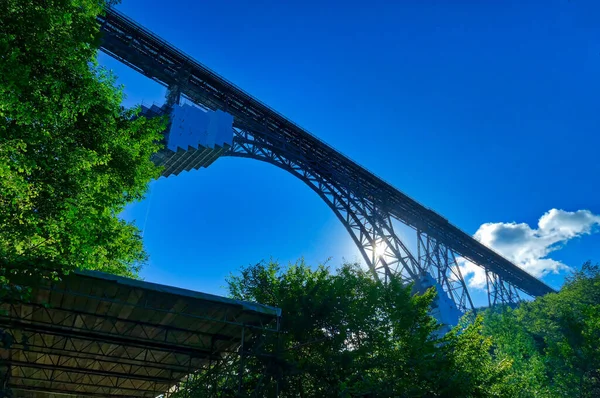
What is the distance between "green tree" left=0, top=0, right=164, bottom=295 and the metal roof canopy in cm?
128

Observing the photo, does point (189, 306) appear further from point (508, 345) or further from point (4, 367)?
point (508, 345)

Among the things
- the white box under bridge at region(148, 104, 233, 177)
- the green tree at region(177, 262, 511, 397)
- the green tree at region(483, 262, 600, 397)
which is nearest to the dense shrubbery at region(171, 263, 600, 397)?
the green tree at region(177, 262, 511, 397)

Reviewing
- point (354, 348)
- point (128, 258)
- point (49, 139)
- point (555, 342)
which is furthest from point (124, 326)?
point (555, 342)

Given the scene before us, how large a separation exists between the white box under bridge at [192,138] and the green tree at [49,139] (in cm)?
879

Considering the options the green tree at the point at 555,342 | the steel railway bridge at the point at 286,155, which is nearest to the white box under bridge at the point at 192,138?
the steel railway bridge at the point at 286,155

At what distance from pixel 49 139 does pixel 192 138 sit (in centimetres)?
1096

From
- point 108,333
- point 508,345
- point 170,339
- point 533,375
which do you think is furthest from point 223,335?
point 508,345

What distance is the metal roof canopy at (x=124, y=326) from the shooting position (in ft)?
37.1

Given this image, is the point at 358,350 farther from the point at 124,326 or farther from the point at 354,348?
the point at 124,326

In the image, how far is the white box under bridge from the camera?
18.8m

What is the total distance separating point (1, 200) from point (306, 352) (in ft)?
41.6

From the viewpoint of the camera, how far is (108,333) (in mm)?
14047

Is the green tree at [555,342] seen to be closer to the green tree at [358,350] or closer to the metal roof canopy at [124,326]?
the green tree at [358,350]

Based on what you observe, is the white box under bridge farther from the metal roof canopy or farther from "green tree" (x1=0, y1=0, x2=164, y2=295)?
"green tree" (x1=0, y1=0, x2=164, y2=295)
